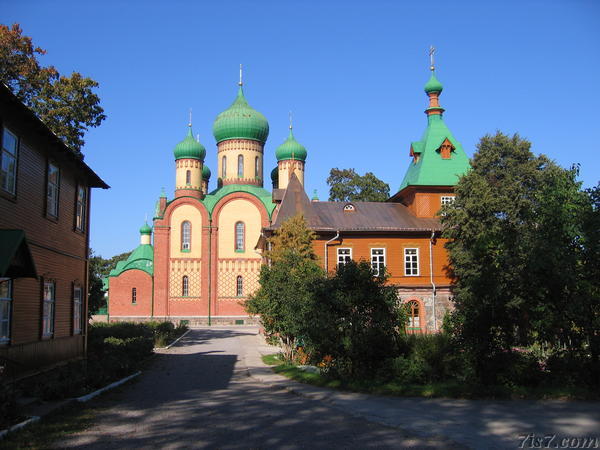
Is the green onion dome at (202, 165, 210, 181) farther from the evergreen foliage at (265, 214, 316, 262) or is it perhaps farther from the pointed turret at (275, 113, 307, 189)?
the evergreen foliage at (265, 214, 316, 262)

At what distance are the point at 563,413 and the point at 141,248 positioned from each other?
44274 mm

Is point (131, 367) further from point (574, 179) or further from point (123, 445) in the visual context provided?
point (574, 179)

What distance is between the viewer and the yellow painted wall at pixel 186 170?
1912 inches

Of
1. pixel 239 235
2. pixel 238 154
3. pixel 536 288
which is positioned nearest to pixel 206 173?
pixel 238 154

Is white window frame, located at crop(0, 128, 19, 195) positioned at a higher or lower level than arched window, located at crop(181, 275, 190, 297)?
higher

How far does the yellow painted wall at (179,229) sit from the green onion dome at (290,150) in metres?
10.4

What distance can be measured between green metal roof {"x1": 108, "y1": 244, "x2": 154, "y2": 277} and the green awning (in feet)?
116

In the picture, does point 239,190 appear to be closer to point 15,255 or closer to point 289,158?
point 289,158

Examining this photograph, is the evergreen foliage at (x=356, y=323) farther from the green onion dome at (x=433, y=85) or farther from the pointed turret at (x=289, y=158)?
the pointed turret at (x=289, y=158)

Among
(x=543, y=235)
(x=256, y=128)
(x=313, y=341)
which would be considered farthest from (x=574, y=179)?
(x=256, y=128)

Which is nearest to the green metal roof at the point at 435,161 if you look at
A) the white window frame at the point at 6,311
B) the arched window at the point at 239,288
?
the arched window at the point at 239,288

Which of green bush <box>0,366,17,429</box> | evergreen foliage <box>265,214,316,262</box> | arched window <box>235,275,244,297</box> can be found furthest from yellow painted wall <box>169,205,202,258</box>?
green bush <box>0,366,17,429</box>

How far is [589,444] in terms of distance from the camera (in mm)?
7395

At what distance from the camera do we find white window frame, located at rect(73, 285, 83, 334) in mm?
17203
